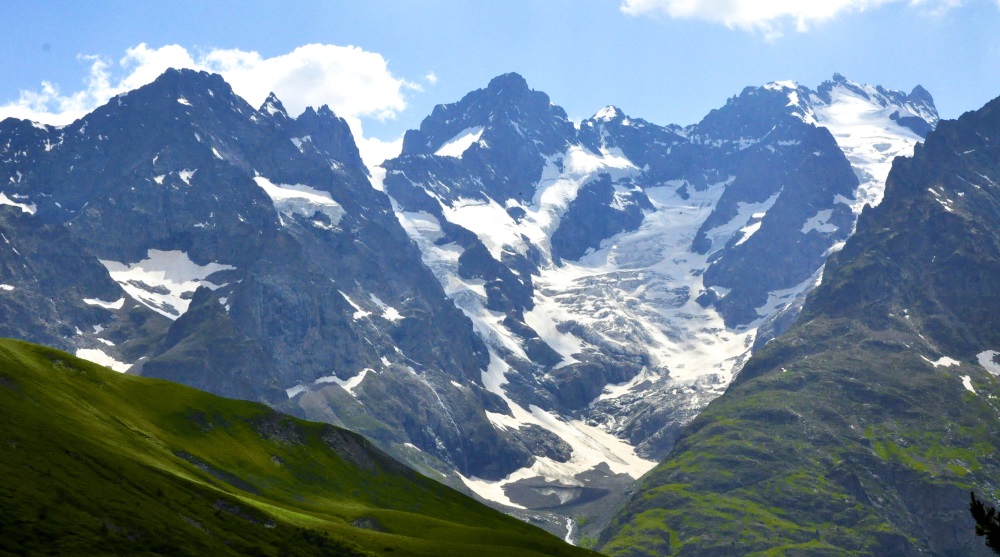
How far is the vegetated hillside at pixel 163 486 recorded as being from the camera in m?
107

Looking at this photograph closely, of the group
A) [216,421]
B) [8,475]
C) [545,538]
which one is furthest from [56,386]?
[545,538]

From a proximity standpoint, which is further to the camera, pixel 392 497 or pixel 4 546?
pixel 392 497

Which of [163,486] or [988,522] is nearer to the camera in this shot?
[988,522]

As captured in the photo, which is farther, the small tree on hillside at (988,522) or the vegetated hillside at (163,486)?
the vegetated hillside at (163,486)

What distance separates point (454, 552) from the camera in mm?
145500

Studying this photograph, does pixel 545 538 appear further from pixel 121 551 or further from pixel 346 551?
pixel 121 551

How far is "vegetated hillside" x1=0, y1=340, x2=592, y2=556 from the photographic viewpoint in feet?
352

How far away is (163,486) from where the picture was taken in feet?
416

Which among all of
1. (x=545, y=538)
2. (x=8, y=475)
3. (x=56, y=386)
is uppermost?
(x=56, y=386)

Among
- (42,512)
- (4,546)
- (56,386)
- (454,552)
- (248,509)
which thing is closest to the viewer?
(4,546)

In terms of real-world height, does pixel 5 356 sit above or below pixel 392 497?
above

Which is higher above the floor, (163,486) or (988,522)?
(163,486)

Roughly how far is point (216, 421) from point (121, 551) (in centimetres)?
9059

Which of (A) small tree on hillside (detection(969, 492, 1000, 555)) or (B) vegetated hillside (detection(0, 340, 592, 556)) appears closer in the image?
(A) small tree on hillside (detection(969, 492, 1000, 555))
